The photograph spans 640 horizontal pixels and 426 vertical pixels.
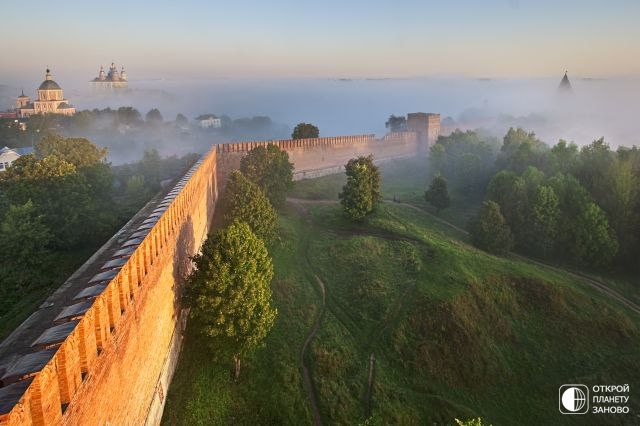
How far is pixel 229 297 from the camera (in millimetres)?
16312

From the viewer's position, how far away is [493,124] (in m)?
113

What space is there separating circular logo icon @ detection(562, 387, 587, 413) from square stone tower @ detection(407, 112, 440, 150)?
56.5 m

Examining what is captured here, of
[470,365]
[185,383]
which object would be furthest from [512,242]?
[185,383]

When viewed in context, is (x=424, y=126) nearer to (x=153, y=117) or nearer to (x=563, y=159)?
(x=563, y=159)

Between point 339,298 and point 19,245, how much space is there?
16852 mm

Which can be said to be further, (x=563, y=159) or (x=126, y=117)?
(x=126, y=117)

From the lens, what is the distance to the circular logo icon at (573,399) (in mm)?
20094

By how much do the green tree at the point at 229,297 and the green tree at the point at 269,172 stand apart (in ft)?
57.0

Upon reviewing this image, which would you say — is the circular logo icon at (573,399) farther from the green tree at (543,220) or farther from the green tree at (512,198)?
the green tree at (512,198)

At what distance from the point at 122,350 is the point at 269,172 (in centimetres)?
2543

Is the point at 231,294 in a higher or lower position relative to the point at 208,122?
lower

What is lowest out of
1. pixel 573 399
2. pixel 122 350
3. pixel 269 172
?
pixel 573 399

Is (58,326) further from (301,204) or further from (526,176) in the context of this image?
(526,176)

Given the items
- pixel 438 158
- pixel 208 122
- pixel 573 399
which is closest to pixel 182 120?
pixel 208 122
